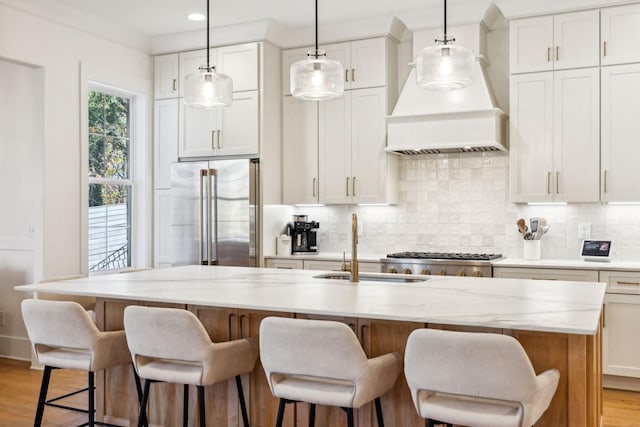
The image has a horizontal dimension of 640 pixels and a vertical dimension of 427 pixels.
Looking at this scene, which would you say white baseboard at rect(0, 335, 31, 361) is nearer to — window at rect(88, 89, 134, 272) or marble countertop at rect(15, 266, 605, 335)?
window at rect(88, 89, 134, 272)

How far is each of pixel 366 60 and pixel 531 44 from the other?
4.54 ft

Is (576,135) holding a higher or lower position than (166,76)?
lower

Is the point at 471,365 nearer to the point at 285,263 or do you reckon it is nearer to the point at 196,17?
the point at 285,263

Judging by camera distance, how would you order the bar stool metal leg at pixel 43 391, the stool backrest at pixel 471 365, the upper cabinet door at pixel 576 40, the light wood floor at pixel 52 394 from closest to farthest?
the stool backrest at pixel 471 365, the bar stool metal leg at pixel 43 391, the light wood floor at pixel 52 394, the upper cabinet door at pixel 576 40

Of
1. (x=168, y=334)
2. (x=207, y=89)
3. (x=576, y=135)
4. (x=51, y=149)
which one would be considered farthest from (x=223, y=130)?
(x=168, y=334)

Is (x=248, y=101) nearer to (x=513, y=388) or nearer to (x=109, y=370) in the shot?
(x=109, y=370)

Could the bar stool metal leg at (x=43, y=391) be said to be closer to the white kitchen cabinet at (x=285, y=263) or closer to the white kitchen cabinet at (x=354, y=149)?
the white kitchen cabinet at (x=285, y=263)

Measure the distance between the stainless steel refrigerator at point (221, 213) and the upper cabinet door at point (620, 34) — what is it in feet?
9.78

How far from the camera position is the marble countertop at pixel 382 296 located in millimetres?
2375

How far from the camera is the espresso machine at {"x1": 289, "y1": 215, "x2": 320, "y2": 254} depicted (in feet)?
19.3

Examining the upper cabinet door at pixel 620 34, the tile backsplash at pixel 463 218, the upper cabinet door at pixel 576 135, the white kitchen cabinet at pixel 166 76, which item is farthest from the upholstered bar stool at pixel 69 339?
the upper cabinet door at pixel 620 34

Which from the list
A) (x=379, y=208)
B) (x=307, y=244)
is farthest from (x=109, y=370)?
(x=379, y=208)

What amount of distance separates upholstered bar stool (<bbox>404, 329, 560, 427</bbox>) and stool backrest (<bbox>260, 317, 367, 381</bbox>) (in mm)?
235

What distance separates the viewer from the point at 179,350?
9.05ft
